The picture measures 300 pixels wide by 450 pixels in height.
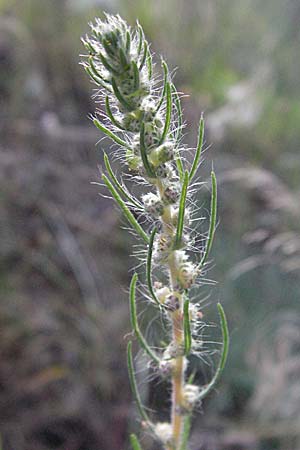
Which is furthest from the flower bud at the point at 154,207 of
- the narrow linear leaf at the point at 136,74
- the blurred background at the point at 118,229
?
the blurred background at the point at 118,229

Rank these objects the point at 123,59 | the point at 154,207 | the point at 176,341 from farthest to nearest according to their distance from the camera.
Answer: the point at 176,341 → the point at 154,207 → the point at 123,59

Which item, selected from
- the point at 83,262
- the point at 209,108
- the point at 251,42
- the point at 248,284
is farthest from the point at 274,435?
the point at 251,42

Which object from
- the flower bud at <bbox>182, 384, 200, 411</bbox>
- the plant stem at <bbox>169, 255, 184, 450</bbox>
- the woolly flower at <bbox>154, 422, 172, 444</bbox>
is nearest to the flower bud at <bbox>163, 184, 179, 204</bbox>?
the plant stem at <bbox>169, 255, 184, 450</bbox>

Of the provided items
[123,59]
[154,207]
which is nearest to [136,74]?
[123,59]

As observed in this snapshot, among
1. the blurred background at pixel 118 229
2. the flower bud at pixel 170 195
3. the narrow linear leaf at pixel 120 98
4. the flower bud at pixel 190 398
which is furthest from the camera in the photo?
the blurred background at pixel 118 229

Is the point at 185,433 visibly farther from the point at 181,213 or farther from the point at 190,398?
the point at 181,213

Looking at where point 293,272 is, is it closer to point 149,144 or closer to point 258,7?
point 149,144

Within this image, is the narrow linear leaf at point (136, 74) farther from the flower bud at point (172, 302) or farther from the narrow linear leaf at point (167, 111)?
the flower bud at point (172, 302)

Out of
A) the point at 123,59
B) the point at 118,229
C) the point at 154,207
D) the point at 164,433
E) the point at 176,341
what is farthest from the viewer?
the point at 118,229

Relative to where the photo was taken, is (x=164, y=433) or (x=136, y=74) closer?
(x=136, y=74)
